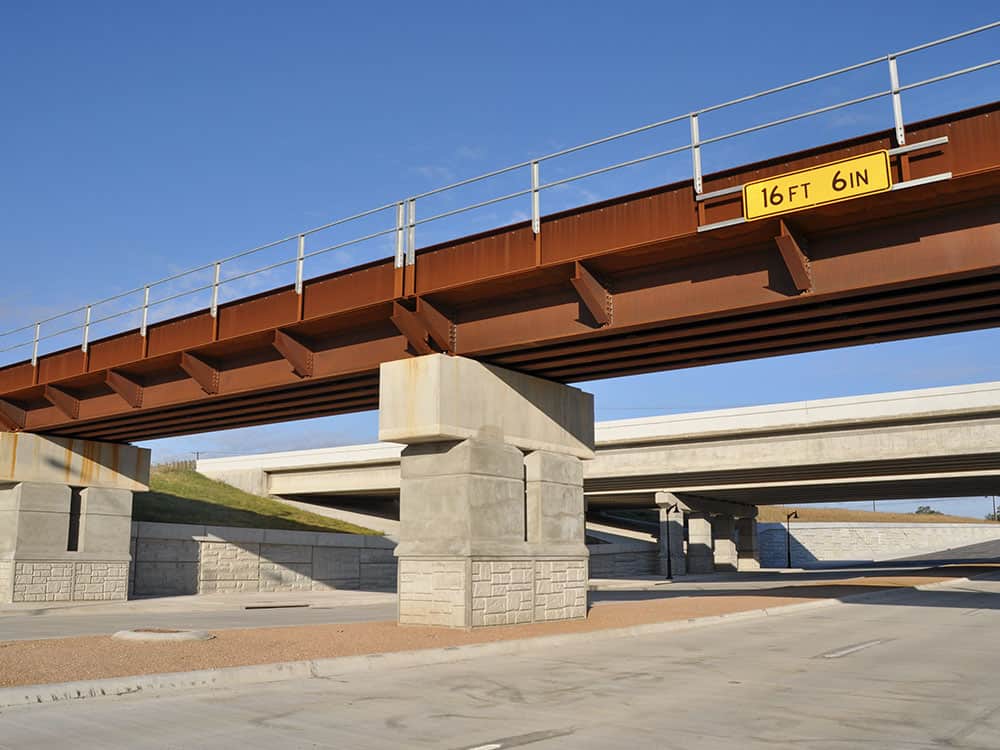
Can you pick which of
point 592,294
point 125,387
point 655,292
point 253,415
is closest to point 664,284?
point 655,292

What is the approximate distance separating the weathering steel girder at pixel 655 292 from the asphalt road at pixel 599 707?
19.8 ft

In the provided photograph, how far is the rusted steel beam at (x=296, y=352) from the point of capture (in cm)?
2183

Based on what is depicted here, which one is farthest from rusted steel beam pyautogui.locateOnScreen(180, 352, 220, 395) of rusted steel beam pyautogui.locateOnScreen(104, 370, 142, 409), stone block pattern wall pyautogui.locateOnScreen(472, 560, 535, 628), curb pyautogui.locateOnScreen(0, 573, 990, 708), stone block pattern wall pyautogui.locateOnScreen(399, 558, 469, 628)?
curb pyautogui.locateOnScreen(0, 573, 990, 708)

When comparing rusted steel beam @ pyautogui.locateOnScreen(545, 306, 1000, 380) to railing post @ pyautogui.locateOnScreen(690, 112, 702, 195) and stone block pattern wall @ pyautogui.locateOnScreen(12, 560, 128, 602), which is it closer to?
railing post @ pyautogui.locateOnScreen(690, 112, 702, 195)

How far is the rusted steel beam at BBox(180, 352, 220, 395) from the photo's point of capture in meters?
24.5

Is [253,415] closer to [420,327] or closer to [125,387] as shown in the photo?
[125,387]

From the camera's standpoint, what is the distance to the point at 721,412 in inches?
1829

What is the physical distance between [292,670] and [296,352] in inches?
436

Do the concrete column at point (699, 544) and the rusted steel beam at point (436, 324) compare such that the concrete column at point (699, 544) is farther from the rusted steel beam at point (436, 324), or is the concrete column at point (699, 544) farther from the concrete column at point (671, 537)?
the rusted steel beam at point (436, 324)

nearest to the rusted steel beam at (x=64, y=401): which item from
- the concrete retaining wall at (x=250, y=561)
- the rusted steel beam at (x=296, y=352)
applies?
the concrete retaining wall at (x=250, y=561)

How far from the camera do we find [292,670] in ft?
39.6

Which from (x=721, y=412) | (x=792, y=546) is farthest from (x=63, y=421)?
(x=792, y=546)

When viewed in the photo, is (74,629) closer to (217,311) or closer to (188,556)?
(217,311)

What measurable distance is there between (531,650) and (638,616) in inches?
240
